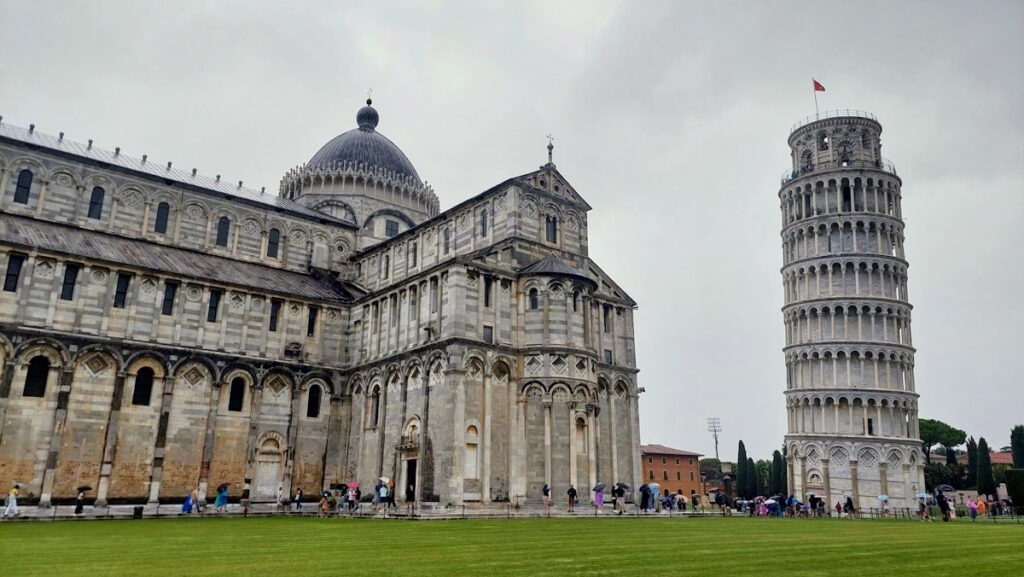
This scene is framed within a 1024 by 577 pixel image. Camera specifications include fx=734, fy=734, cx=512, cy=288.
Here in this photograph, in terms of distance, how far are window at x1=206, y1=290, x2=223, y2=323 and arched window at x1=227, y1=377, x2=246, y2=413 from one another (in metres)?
3.67

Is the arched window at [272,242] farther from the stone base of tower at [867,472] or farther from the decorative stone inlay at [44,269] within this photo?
the stone base of tower at [867,472]

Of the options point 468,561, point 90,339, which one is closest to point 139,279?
point 90,339

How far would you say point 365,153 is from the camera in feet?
196

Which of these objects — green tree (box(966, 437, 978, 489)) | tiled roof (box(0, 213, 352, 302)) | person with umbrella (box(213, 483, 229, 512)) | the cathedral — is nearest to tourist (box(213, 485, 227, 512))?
person with umbrella (box(213, 483, 229, 512))

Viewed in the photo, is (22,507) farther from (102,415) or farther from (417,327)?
(417,327)

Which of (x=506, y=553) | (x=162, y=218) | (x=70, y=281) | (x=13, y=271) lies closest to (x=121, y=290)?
(x=70, y=281)

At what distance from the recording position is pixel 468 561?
13508mm

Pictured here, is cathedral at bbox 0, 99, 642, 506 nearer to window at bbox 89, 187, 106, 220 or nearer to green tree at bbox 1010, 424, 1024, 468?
window at bbox 89, 187, 106, 220

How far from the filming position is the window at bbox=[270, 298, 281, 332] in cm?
4425

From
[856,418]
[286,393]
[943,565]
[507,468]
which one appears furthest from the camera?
[856,418]

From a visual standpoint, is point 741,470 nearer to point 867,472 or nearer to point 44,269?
point 867,472

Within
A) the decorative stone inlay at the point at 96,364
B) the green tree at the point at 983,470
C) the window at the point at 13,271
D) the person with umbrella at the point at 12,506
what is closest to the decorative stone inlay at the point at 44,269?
the window at the point at 13,271

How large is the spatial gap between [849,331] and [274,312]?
1925 inches

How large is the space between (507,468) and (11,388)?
79.9 ft
